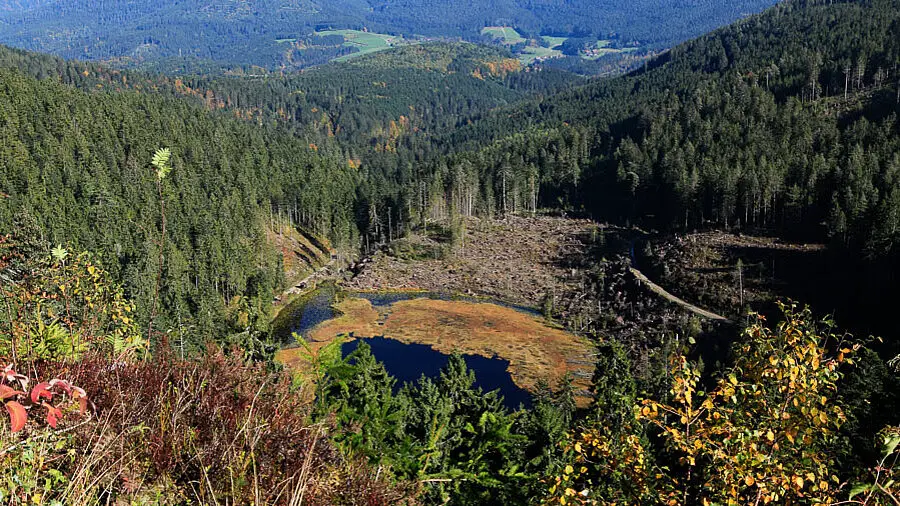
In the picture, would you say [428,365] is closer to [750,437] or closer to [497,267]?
[497,267]

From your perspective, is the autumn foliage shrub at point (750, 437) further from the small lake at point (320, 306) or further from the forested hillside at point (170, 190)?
the small lake at point (320, 306)

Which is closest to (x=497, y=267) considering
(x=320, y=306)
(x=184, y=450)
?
(x=320, y=306)

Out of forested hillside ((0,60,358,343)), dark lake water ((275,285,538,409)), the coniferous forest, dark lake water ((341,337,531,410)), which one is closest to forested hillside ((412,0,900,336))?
the coniferous forest

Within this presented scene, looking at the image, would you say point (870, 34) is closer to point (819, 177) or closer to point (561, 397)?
point (819, 177)

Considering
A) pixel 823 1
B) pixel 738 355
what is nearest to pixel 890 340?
pixel 738 355

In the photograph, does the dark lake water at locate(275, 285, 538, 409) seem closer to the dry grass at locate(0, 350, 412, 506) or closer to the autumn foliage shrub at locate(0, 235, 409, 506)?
the autumn foliage shrub at locate(0, 235, 409, 506)

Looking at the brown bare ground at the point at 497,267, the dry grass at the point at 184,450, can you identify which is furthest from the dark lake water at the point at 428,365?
the dry grass at the point at 184,450
